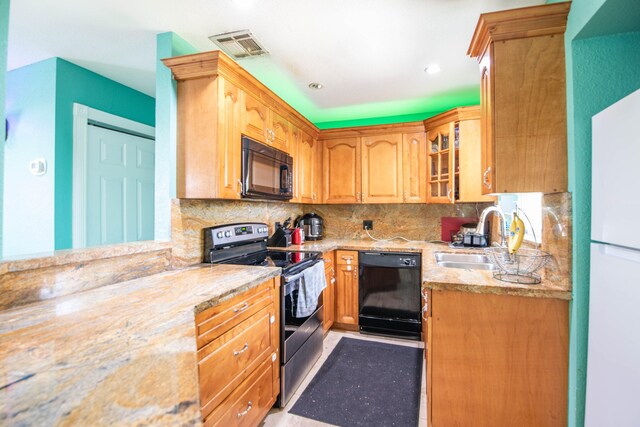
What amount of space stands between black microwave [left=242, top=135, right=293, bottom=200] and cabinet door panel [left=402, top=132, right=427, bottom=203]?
1291 mm

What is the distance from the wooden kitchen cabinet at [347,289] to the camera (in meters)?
2.94

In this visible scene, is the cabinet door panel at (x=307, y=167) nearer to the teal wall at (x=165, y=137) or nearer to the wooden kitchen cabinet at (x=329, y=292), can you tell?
the wooden kitchen cabinet at (x=329, y=292)

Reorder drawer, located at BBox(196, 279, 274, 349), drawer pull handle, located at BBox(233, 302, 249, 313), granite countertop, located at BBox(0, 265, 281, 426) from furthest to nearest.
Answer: drawer pull handle, located at BBox(233, 302, 249, 313) < drawer, located at BBox(196, 279, 274, 349) < granite countertop, located at BBox(0, 265, 281, 426)

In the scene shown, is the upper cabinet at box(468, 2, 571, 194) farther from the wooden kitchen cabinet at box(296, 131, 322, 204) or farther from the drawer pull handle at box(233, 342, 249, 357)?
the wooden kitchen cabinet at box(296, 131, 322, 204)

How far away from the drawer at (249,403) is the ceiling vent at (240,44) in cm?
201

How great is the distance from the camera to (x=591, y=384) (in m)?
1.12

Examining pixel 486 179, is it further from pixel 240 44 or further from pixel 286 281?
pixel 240 44

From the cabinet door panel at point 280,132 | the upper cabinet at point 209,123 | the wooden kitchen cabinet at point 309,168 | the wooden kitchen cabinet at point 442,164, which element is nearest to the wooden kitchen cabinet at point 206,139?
the upper cabinet at point 209,123

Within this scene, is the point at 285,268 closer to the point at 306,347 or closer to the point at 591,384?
the point at 306,347

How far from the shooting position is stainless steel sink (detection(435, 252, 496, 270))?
238 centimetres

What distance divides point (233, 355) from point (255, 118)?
158 cm

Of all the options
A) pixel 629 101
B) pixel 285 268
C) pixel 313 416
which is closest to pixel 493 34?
pixel 629 101

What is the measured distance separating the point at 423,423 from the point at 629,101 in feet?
6.00

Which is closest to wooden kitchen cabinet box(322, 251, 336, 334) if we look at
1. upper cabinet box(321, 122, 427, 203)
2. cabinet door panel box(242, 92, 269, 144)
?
upper cabinet box(321, 122, 427, 203)
